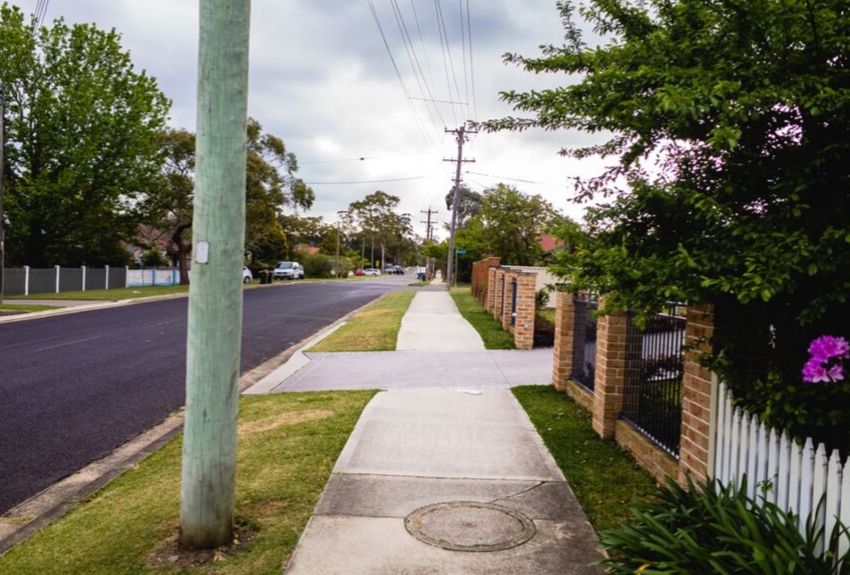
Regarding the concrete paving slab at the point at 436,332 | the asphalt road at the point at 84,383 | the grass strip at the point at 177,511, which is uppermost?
the concrete paving slab at the point at 436,332

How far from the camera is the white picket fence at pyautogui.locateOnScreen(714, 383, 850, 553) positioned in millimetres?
2889

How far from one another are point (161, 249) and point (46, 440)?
47361 mm

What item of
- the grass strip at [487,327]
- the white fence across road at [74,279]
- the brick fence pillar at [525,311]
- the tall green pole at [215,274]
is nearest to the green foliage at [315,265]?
the white fence across road at [74,279]

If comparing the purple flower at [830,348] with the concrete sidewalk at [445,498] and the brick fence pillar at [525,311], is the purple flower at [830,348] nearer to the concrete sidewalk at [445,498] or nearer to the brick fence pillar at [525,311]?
the concrete sidewalk at [445,498]

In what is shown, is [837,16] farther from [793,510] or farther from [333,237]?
[333,237]

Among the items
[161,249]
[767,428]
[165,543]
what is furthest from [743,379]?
[161,249]

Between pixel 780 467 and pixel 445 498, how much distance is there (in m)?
2.26

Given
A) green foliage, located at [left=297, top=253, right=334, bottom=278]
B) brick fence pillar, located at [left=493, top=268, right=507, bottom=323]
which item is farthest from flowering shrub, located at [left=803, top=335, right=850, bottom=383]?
green foliage, located at [left=297, top=253, right=334, bottom=278]

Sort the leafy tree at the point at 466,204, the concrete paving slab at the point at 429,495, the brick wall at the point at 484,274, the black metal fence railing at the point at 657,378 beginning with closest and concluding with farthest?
1. the concrete paving slab at the point at 429,495
2. the black metal fence railing at the point at 657,378
3. the brick wall at the point at 484,274
4. the leafy tree at the point at 466,204

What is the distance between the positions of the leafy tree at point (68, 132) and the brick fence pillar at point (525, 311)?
26.2 metres

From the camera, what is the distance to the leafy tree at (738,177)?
9.54ft

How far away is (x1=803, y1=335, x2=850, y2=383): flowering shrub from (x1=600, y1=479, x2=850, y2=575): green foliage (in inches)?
25.4

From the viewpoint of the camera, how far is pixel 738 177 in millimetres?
3311

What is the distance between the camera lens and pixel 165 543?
399 centimetres
